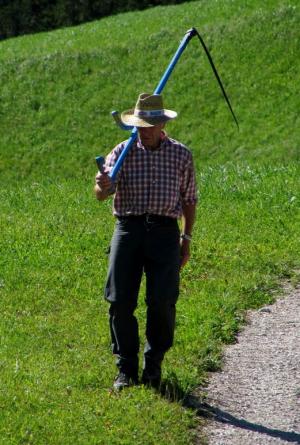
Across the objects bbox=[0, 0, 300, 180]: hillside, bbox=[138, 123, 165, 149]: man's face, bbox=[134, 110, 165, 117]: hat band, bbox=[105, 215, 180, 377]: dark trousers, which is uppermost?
bbox=[134, 110, 165, 117]: hat band

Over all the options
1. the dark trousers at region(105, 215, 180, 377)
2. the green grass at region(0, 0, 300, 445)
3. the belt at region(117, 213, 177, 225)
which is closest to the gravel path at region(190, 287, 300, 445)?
the green grass at region(0, 0, 300, 445)

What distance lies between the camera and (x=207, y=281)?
966 centimetres

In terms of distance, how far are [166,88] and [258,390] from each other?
15.2 m

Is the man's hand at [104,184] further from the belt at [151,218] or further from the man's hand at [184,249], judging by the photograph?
the man's hand at [184,249]

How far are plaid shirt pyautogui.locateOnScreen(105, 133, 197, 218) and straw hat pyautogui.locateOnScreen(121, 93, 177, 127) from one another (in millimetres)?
173

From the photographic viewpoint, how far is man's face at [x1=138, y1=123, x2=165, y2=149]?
6.70m

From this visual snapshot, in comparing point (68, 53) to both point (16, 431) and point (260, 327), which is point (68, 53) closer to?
point (260, 327)

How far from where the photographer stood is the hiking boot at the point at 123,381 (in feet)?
22.9

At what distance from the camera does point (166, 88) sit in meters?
21.9

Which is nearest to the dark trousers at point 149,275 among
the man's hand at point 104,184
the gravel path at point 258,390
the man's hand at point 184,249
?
the man's hand at point 184,249

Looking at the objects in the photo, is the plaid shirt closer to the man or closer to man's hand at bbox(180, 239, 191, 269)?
the man

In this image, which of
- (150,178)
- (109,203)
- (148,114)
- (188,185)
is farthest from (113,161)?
(109,203)

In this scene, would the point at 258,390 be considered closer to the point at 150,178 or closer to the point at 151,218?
the point at 151,218

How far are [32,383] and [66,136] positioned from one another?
14.7 metres
